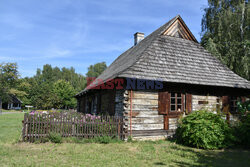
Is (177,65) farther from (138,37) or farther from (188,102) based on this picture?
(138,37)

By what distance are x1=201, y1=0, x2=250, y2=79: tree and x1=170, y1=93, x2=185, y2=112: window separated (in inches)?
352

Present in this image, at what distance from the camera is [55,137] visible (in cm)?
787

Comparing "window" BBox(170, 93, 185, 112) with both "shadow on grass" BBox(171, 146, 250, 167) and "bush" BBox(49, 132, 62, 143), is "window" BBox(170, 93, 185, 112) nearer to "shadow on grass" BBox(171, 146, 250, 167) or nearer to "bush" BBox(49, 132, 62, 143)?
"shadow on grass" BBox(171, 146, 250, 167)

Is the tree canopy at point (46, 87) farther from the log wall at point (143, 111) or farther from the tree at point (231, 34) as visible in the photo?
the log wall at point (143, 111)

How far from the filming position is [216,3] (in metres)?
18.8

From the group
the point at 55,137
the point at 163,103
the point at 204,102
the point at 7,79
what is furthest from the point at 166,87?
the point at 7,79

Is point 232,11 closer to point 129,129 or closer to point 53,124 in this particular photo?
point 129,129

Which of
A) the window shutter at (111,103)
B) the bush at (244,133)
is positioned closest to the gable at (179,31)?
the window shutter at (111,103)

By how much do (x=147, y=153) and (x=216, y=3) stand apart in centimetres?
1773

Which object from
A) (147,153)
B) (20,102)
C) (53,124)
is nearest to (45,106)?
(20,102)

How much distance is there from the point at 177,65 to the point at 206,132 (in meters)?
4.15

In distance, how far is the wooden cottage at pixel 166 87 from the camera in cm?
893

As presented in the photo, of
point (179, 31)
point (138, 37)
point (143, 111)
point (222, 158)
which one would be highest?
point (138, 37)

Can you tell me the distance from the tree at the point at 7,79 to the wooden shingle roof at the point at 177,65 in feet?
136
